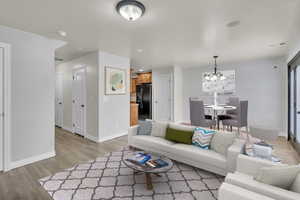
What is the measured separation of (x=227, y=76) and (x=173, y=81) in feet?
6.56

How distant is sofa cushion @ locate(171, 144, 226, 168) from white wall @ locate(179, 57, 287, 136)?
3.12m

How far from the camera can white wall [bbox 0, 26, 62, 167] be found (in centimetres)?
259

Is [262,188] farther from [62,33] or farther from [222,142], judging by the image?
[62,33]

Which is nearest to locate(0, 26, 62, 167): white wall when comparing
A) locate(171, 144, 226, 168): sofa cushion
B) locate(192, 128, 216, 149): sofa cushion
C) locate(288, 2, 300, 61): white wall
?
locate(171, 144, 226, 168): sofa cushion

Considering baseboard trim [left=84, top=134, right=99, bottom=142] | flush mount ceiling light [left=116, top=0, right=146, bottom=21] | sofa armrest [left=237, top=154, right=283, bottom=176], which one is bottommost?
baseboard trim [left=84, top=134, right=99, bottom=142]

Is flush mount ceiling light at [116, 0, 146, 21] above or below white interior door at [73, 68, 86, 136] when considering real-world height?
above

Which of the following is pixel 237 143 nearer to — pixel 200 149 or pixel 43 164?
pixel 200 149

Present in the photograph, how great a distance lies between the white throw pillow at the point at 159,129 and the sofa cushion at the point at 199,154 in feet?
1.66

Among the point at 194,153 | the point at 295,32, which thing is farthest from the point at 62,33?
the point at 295,32

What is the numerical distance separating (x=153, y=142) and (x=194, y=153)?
2.70 ft

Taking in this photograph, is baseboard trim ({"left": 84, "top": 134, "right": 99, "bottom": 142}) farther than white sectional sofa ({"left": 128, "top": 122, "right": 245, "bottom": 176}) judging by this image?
Yes

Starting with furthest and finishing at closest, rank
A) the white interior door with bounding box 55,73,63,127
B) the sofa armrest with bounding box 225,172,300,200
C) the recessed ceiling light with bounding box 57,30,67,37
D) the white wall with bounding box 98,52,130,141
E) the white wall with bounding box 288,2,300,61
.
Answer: the white interior door with bounding box 55,73,63,127, the white wall with bounding box 98,52,130,141, the recessed ceiling light with bounding box 57,30,67,37, the white wall with bounding box 288,2,300,61, the sofa armrest with bounding box 225,172,300,200

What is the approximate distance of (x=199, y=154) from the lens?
2438mm

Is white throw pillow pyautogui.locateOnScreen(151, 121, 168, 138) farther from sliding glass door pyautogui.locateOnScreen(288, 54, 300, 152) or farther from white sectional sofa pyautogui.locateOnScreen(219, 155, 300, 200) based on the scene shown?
sliding glass door pyautogui.locateOnScreen(288, 54, 300, 152)
